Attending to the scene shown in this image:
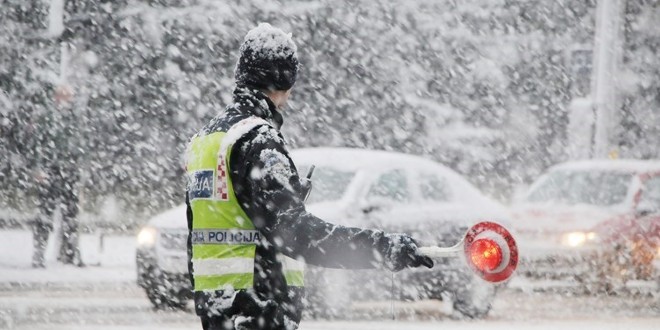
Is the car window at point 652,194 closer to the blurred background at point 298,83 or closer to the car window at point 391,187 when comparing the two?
the car window at point 391,187

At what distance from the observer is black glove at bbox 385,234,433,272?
3.71 meters

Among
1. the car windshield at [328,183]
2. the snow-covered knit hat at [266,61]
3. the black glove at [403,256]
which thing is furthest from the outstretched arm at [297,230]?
the car windshield at [328,183]

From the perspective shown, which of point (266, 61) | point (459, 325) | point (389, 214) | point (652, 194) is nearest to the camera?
point (266, 61)

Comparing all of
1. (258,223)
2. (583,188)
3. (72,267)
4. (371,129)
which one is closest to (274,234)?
(258,223)

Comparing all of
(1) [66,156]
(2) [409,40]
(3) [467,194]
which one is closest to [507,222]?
(3) [467,194]

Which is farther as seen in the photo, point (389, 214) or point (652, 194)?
point (652, 194)

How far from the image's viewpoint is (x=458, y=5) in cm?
2803

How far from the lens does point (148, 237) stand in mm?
12508

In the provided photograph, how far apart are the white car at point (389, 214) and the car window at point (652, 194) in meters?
2.99

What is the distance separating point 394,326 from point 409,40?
14.6 m

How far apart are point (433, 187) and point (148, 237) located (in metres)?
2.66

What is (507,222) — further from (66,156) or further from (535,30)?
(535,30)

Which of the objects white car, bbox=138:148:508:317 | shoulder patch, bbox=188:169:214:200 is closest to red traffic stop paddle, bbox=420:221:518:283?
shoulder patch, bbox=188:169:214:200

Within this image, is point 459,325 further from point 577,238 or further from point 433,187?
point 577,238
